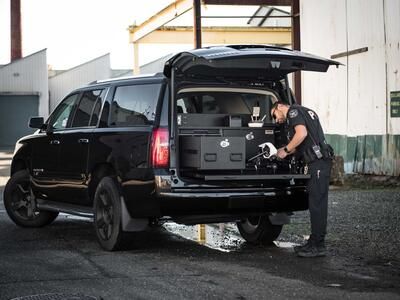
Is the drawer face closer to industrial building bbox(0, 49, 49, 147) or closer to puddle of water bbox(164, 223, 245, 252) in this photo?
puddle of water bbox(164, 223, 245, 252)

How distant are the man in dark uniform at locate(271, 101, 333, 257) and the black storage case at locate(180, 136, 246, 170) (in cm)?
46

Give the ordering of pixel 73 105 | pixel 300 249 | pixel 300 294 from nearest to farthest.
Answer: pixel 300 294, pixel 300 249, pixel 73 105

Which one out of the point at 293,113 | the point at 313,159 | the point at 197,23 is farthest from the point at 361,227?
the point at 197,23

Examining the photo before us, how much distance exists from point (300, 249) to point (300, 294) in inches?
66.8

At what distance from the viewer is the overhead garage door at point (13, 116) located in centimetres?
4191

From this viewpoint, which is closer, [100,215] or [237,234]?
[100,215]

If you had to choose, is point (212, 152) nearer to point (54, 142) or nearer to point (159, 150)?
point (159, 150)

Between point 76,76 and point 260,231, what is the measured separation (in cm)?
3895

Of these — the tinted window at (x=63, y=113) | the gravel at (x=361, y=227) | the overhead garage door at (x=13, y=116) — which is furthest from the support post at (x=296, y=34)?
the overhead garage door at (x=13, y=116)

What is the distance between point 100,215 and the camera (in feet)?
24.6

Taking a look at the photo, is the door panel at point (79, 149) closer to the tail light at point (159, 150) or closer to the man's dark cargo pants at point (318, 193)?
the tail light at point (159, 150)

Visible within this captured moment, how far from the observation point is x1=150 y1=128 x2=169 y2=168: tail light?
674 cm

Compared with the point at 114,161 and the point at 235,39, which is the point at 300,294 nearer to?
the point at 114,161

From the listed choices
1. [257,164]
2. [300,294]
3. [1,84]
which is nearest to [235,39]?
[1,84]
